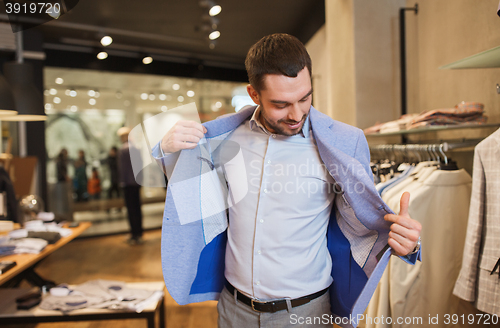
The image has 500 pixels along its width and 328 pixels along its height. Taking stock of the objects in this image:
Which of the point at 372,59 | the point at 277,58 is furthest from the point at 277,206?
the point at 372,59

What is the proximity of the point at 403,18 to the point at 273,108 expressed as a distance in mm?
2090

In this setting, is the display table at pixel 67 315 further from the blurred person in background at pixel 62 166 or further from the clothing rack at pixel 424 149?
the blurred person in background at pixel 62 166

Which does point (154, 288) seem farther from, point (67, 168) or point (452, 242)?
point (67, 168)

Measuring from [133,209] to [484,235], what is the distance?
5.36 metres

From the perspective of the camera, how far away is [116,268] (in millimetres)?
4539

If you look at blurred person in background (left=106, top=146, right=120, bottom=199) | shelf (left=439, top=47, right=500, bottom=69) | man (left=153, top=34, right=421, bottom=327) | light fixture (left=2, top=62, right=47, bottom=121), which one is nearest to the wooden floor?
blurred person in background (left=106, top=146, right=120, bottom=199)

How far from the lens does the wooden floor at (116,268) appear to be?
3.06m

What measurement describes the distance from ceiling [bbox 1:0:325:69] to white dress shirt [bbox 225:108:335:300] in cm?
398

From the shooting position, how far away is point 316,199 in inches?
50.2

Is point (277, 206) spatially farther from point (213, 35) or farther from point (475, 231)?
point (213, 35)

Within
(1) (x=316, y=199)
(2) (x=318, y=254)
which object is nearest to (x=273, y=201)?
(1) (x=316, y=199)

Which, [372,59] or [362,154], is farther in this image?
[372,59]

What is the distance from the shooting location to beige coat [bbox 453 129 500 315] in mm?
1459

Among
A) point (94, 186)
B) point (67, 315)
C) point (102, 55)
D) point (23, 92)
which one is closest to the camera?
point (67, 315)
